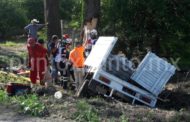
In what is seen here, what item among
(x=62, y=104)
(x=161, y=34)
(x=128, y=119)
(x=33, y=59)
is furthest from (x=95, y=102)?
(x=161, y=34)

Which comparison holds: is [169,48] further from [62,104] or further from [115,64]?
[62,104]

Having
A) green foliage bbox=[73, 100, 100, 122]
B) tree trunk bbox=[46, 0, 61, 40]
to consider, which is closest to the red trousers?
green foliage bbox=[73, 100, 100, 122]

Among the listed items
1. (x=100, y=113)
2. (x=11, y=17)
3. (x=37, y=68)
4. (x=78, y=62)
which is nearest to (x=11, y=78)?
(x=37, y=68)

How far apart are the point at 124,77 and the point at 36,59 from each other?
3.30 metres

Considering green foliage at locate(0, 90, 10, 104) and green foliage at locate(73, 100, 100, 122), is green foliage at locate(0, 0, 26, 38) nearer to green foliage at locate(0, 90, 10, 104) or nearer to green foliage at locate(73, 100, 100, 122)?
green foliage at locate(0, 90, 10, 104)

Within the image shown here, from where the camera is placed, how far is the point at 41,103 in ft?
39.0

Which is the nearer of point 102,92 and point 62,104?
point 62,104

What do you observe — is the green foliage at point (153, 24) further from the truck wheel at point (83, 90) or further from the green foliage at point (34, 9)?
the green foliage at point (34, 9)

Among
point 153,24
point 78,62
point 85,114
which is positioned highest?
point 153,24

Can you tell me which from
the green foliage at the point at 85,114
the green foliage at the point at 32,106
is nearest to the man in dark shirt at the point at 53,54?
the green foliage at the point at 32,106

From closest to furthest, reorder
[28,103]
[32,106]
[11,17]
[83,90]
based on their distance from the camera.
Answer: [32,106] → [28,103] → [83,90] → [11,17]

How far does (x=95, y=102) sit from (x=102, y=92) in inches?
59.5

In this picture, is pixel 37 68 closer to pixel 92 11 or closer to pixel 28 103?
pixel 28 103

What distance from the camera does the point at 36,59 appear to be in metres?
15.9
